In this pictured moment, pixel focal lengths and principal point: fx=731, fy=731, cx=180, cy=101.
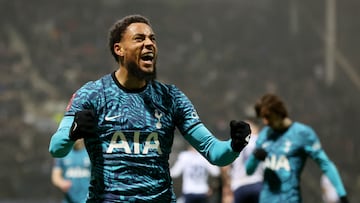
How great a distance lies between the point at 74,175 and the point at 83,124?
15.9 feet

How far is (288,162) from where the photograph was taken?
5.23 meters

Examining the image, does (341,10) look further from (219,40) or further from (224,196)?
(224,196)

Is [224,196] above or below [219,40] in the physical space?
below

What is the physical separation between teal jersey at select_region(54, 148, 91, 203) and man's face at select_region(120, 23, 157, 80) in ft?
14.9

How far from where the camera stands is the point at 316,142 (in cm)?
529

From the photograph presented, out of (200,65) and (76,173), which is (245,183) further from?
(200,65)

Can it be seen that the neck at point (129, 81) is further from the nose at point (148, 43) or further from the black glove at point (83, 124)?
the black glove at point (83, 124)

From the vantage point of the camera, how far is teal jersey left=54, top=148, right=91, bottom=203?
7.55m

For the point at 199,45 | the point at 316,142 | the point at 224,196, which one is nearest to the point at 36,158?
the point at 199,45

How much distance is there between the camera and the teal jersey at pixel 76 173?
297 inches

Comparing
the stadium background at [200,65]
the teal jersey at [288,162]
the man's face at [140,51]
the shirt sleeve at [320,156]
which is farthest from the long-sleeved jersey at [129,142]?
the stadium background at [200,65]

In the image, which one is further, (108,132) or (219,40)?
(219,40)

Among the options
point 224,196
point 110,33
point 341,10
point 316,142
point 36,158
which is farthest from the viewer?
point 341,10

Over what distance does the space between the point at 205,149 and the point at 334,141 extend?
11.4m
